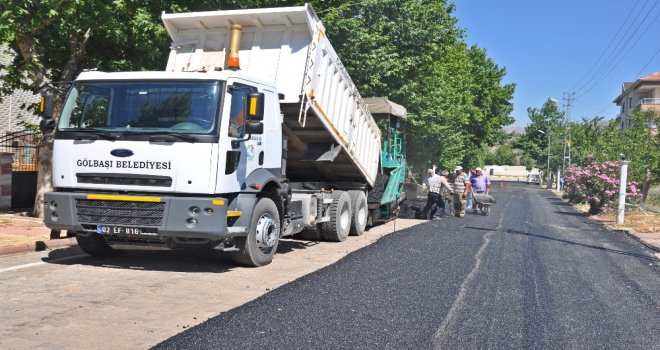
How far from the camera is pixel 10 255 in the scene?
9.05m

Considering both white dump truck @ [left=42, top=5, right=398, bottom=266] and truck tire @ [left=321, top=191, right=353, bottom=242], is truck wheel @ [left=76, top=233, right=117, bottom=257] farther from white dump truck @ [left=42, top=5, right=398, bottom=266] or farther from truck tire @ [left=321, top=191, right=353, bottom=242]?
truck tire @ [left=321, top=191, right=353, bottom=242]

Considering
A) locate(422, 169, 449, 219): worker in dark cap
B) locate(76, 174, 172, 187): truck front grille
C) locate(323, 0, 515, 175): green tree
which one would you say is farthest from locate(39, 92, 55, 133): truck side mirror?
locate(422, 169, 449, 219): worker in dark cap

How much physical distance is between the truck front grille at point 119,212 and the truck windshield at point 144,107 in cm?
87

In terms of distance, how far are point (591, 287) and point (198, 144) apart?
500 cm

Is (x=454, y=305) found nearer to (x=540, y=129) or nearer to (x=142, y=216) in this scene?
(x=142, y=216)

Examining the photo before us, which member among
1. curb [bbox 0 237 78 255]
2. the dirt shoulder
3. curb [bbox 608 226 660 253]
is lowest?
curb [bbox 0 237 78 255]

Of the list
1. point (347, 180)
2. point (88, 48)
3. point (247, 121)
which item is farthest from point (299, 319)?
point (88, 48)

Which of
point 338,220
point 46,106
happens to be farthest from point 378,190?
point 46,106

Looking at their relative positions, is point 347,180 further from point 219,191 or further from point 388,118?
point 219,191

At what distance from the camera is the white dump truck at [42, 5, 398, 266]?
740cm

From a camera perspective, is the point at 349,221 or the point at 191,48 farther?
the point at 349,221

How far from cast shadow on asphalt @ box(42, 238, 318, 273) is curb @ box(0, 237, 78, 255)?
0.72 ft

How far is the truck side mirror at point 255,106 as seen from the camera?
7.73 metres

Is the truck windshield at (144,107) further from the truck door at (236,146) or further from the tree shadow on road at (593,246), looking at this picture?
the tree shadow on road at (593,246)
